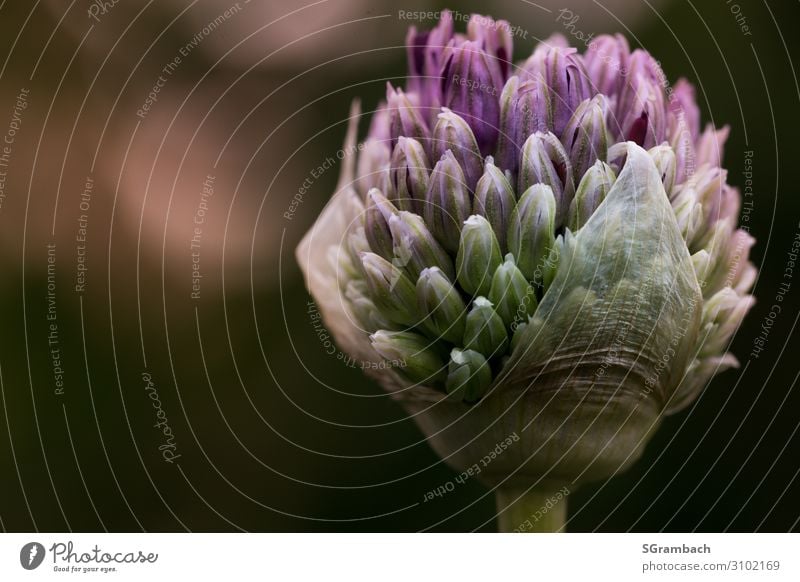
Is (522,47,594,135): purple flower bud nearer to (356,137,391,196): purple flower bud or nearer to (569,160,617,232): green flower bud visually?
(569,160,617,232): green flower bud

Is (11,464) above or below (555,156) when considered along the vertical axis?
below

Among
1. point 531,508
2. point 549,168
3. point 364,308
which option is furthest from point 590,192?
point 531,508

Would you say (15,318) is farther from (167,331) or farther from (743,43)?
(743,43)

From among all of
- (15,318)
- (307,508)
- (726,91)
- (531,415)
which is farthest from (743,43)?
(15,318)

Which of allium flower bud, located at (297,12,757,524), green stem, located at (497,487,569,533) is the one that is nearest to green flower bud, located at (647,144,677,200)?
allium flower bud, located at (297,12,757,524)

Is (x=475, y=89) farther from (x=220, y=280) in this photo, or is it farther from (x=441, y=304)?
(x=220, y=280)

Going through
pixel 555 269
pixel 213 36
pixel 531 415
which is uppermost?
pixel 213 36
